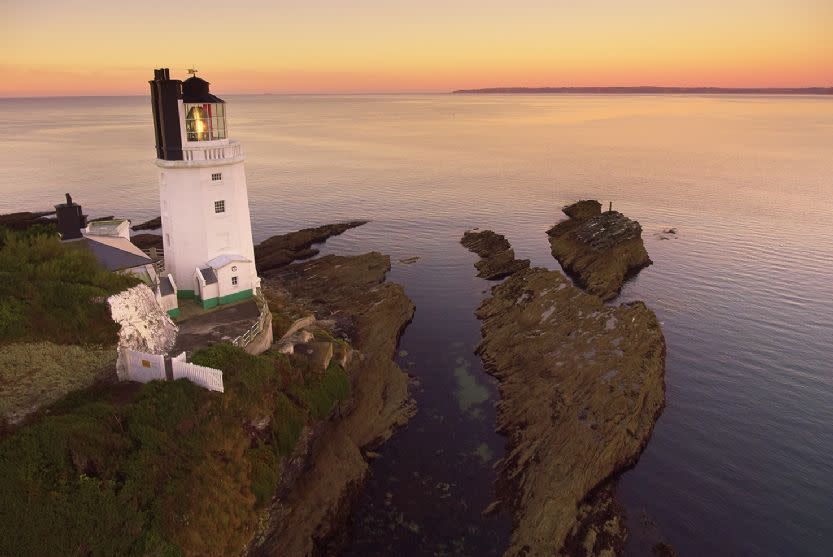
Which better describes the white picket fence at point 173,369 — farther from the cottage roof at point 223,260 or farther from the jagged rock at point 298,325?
the cottage roof at point 223,260

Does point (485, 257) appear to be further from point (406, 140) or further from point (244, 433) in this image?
point (406, 140)

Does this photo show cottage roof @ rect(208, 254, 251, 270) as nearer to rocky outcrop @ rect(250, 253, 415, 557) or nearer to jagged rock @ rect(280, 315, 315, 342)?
jagged rock @ rect(280, 315, 315, 342)

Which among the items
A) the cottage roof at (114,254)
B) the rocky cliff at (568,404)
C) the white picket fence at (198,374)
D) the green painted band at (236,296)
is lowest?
the rocky cliff at (568,404)

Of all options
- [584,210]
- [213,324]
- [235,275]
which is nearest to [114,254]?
[235,275]

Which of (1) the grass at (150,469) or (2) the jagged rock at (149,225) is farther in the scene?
(2) the jagged rock at (149,225)

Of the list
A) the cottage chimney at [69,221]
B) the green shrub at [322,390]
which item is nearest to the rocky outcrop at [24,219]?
the cottage chimney at [69,221]

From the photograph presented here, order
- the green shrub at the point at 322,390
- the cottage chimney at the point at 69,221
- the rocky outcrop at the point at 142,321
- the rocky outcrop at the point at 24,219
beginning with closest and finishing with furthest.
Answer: the rocky outcrop at the point at 142,321, the green shrub at the point at 322,390, the cottage chimney at the point at 69,221, the rocky outcrop at the point at 24,219
